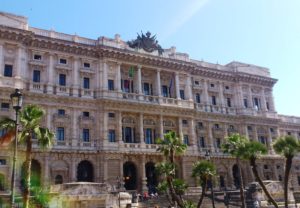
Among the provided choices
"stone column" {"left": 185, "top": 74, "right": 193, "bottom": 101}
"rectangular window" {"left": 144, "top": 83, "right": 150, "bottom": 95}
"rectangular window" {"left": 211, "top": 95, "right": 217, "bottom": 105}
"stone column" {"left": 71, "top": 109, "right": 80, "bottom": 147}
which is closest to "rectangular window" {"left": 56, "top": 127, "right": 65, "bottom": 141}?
"stone column" {"left": 71, "top": 109, "right": 80, "bottom": 147}

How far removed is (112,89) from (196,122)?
14.8 meters

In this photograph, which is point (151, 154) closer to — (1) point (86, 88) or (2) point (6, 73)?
(1) point (86, 88)

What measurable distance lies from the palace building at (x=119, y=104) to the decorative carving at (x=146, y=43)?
16 centimetres

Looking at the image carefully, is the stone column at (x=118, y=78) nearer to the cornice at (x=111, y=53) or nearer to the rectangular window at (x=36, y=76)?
the cornice at (x=111, y=53)

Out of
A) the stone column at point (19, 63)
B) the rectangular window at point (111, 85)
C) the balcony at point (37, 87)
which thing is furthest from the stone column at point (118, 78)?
the stone column at point (19, 63)

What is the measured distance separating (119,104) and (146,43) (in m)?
11.5

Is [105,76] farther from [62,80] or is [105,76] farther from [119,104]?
[62,80]

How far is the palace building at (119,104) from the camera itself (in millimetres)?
41125

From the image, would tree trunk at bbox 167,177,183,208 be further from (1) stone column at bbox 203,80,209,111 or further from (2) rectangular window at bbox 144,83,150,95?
(1) stone column at bbox 203,80,209,111

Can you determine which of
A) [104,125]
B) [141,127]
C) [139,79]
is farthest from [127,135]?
[139,79]

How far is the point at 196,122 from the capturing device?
176 feet

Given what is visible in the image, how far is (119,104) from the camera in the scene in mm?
45719

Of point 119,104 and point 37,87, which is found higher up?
point 37,87

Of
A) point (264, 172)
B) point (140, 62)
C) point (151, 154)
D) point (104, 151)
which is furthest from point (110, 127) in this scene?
point (264, 172)
